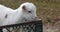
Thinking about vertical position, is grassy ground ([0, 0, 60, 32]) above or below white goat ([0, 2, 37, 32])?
below

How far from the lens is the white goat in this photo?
5180 mm

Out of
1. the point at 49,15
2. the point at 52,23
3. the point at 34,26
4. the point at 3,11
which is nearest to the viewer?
the point at 34,26

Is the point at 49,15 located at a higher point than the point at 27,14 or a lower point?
lower

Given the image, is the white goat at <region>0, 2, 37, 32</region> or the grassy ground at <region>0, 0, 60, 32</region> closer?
the white goat at <region>0, 2, 37, 32</region>

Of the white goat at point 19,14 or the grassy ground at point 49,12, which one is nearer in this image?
the white goat at point 19,14

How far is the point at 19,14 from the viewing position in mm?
5363

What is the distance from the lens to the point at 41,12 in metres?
10.3

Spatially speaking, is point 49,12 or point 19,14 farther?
point 49,12

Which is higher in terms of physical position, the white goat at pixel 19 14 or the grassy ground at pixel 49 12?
the white goat at pixel 19 14

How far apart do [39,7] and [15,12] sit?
5746 millimetres

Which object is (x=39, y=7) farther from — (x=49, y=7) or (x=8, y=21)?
(x=8, y=21)

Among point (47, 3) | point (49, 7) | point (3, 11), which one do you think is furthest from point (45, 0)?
point (3, 11)

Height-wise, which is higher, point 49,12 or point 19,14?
point 19,14

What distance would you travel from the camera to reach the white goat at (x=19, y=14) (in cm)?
518
